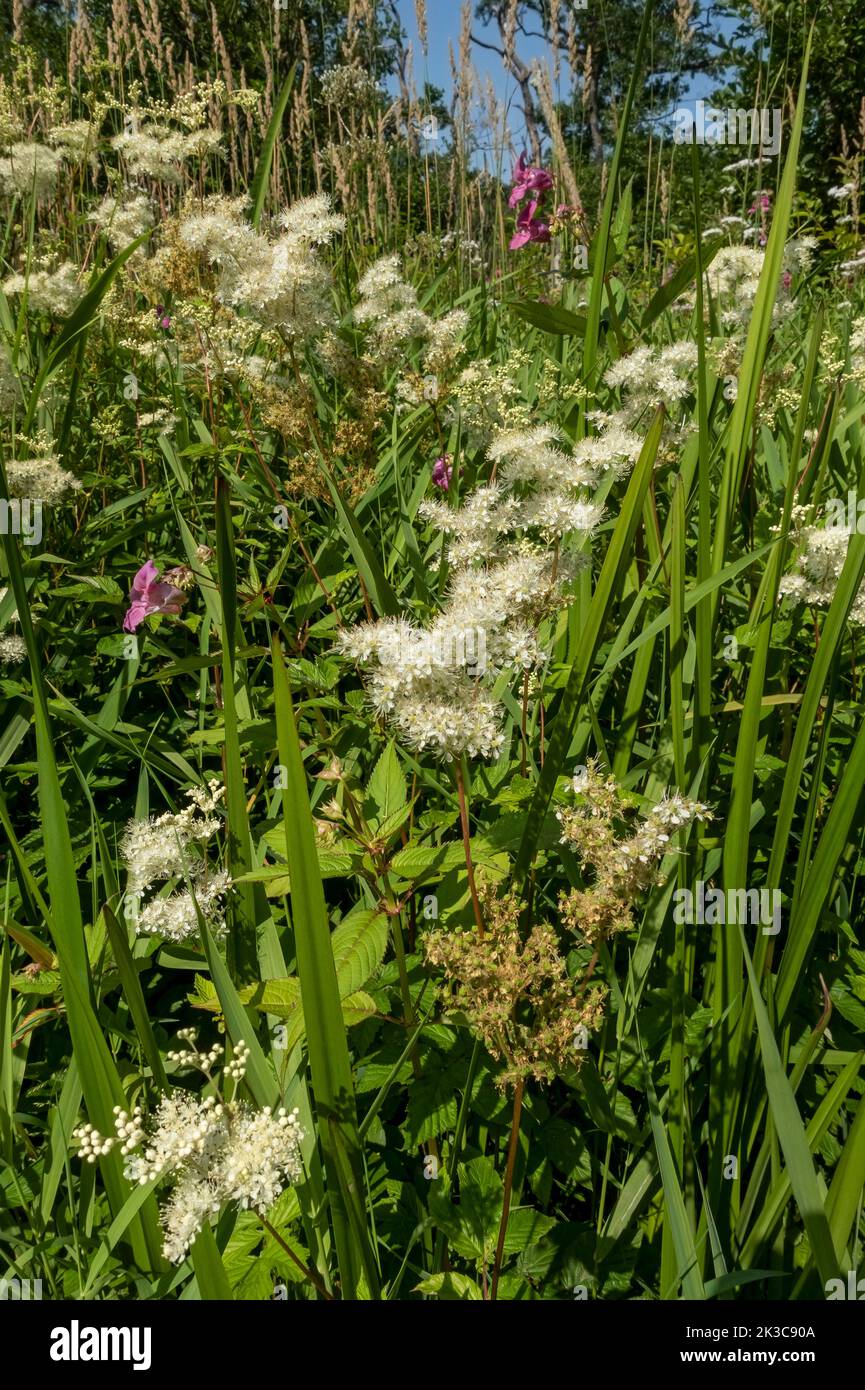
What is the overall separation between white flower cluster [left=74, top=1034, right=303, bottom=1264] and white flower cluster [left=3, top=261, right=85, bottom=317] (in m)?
3.36

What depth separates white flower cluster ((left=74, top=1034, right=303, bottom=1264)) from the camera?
988mm

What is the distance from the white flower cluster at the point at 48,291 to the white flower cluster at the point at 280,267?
127 cm

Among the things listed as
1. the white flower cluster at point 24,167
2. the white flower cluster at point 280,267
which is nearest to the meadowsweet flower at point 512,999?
the white flower cluster at point 280,267

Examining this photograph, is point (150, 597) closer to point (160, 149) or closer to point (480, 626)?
point (480, 626)

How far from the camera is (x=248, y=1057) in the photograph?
1184 millimetres

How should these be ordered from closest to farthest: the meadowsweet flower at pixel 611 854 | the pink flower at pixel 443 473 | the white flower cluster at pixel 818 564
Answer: the meadowsweet flower at pixel 611 854
the white flower cluster at pixel 818 564
the pink flower at pixel 443 473

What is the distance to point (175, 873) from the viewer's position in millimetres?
1549

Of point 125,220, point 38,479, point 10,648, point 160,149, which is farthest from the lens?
point 125,220

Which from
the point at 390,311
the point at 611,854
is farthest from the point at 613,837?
the point at 390,311

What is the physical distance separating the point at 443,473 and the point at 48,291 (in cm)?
193

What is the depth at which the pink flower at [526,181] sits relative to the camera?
11.9ft

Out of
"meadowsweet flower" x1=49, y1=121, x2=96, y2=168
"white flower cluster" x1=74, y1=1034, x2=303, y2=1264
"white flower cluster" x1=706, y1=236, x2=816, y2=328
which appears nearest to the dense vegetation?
"white flower cluster" x1=74, y1=1034, x2=303, y2=1264

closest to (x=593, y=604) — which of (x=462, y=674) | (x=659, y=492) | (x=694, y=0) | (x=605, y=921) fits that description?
(x=462, y=674)

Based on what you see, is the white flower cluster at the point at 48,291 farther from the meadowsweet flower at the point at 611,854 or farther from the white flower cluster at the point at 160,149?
the meadowsweet flower at the point at 611,854
